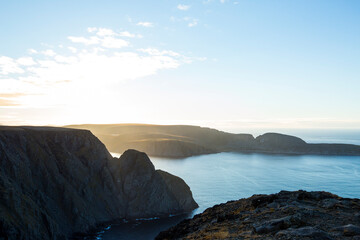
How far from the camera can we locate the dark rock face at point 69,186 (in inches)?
1793

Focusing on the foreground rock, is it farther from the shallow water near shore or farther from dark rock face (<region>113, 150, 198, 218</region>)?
dark rock face (<region>113, 150, 198, 218</region>)

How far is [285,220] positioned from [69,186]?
54.0m

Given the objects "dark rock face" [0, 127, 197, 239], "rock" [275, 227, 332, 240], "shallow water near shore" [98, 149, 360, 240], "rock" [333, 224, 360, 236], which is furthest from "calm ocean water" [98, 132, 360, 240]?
"rock" [333, 224, 360, 236]

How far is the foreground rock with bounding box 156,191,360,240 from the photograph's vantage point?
732 inches

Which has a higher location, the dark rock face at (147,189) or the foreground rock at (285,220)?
the foreground rock at (285,220)

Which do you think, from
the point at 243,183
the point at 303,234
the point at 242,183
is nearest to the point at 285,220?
the point at 303,234

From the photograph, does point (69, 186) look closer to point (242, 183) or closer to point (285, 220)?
point (285, 220)

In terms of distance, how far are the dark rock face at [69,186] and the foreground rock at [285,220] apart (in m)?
26.4

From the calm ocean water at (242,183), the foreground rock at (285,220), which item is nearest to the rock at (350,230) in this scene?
the foreground rock at (285,220)

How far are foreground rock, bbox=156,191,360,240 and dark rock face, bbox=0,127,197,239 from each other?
2642cm

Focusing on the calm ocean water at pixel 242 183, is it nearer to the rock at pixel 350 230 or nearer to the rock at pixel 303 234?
the rock at pixel 303 234

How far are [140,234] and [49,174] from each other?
Answer: 78.4 ft

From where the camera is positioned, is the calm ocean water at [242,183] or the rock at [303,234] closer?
the rock at [303,234]

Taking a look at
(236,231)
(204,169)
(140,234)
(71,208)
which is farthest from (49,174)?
(204,169)
